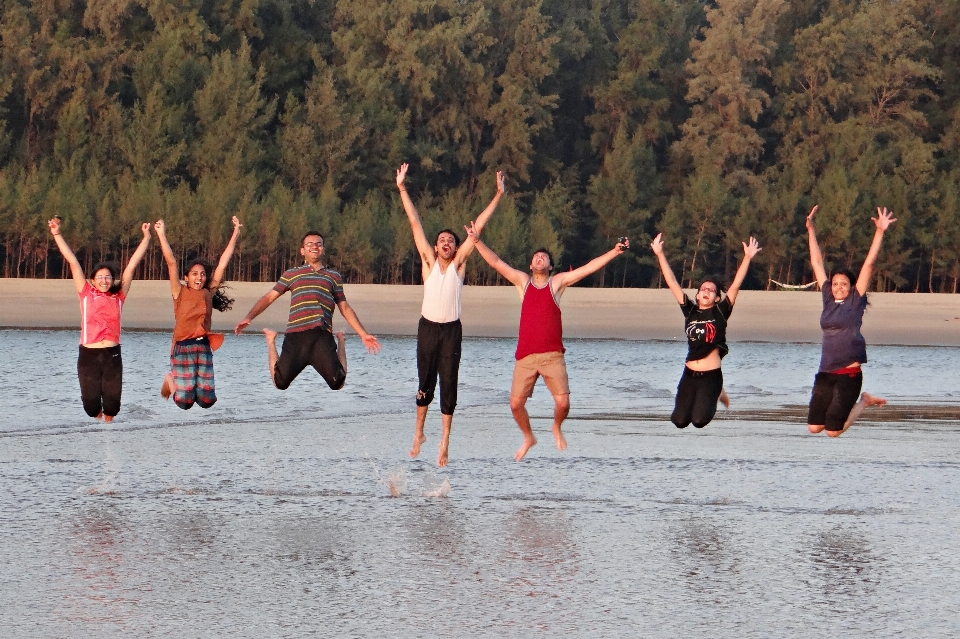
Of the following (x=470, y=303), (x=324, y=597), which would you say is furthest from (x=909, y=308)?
(x=324, y=597)

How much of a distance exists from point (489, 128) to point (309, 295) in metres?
59.4

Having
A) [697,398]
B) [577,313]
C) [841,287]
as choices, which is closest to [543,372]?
[697,398]

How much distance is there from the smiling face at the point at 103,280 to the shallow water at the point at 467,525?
1.48 m

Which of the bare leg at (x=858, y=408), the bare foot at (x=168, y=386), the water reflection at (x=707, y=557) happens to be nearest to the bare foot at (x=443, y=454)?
the water reflection at (x=707, y=557)

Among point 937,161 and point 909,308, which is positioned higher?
point 937,161

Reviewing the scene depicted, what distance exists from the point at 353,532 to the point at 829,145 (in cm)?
6219

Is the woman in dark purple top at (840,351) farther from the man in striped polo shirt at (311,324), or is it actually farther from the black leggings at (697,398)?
the man in striped polo shirt at (311,324)

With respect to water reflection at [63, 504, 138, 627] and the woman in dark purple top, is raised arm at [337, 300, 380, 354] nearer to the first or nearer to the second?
water reflection at [63, 504, 138, 627]

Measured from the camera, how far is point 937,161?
2709 inches

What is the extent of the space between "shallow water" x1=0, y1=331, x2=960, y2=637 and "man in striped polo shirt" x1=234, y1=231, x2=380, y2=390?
84cm

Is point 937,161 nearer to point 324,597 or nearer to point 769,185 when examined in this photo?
point 769,185

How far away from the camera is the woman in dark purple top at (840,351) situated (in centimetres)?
1140

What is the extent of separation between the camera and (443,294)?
11.5 meters

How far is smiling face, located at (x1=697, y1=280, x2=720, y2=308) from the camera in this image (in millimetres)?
11469
